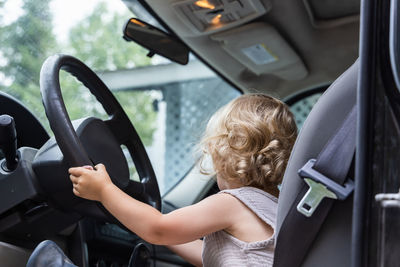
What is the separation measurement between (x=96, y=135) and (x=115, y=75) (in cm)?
101

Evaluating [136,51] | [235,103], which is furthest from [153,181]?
[136,51]

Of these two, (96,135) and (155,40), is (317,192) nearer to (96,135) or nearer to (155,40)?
(96,135)

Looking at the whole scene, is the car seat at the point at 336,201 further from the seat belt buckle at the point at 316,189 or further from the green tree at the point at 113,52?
the green tree at the point at 113,52

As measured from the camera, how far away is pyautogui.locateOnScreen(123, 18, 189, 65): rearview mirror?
178cm

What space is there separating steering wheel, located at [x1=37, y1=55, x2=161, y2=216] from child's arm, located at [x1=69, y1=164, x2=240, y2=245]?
0.05m

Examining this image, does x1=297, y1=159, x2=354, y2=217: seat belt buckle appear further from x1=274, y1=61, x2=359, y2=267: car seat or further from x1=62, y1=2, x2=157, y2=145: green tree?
x1=62, y1=2, x2=157, y2=145: green tree

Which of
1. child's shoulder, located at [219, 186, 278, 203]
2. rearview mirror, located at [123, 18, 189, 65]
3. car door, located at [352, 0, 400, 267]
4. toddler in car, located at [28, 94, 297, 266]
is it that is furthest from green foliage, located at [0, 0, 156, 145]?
car door, located at [352, 0, 400, 267]

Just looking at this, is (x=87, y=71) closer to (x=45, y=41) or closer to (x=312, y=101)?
(x=45, y=41)

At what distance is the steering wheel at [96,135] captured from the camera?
48.8 inches

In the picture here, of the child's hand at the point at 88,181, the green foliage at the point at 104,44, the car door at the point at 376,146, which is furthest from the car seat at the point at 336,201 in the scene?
the green foliage at the point at 104,44

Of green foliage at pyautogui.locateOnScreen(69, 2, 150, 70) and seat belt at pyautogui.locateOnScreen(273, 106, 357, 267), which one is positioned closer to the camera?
seat belt at pyautogui.locateOnScreen(273, 106, 357, 267)

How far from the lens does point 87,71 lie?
1.48 metres

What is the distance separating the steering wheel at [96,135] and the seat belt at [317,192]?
467 millimetres

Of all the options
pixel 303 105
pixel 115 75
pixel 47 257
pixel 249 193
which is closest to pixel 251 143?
pixel 249 193
